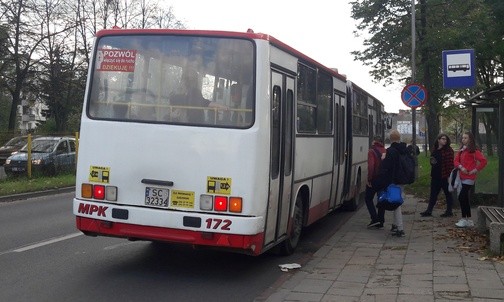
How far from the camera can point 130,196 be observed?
301 inches

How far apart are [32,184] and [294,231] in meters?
13.2

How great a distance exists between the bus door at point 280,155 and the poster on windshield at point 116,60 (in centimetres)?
178

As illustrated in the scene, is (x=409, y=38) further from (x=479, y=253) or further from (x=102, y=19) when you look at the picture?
(x=102, y=19)

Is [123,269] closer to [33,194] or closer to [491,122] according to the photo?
[33,194]

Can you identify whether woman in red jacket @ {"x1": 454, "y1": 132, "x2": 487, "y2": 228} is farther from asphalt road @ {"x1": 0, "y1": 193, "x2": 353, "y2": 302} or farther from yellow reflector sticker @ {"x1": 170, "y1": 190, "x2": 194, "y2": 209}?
yellow reflector sticker @ {"x1": 170, "y1": 190, "x2": 194, "y2": 209}

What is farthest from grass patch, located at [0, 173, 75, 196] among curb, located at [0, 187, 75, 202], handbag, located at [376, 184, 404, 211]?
handbag, located at [376, 184, 404, 211]

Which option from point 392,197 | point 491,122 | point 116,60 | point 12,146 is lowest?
point 392,197

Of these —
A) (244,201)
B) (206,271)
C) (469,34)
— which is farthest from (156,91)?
(469,34)

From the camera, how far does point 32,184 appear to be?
796 inches

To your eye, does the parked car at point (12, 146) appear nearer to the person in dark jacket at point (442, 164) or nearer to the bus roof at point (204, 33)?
the person in dark jacket at point (442, 164)

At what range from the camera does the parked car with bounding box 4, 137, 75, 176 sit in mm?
22375

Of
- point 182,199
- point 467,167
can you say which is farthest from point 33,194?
point 467,167

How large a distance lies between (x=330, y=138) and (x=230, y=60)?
14.4 ft

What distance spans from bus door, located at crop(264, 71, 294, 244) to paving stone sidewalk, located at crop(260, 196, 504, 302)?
726 millimetres
